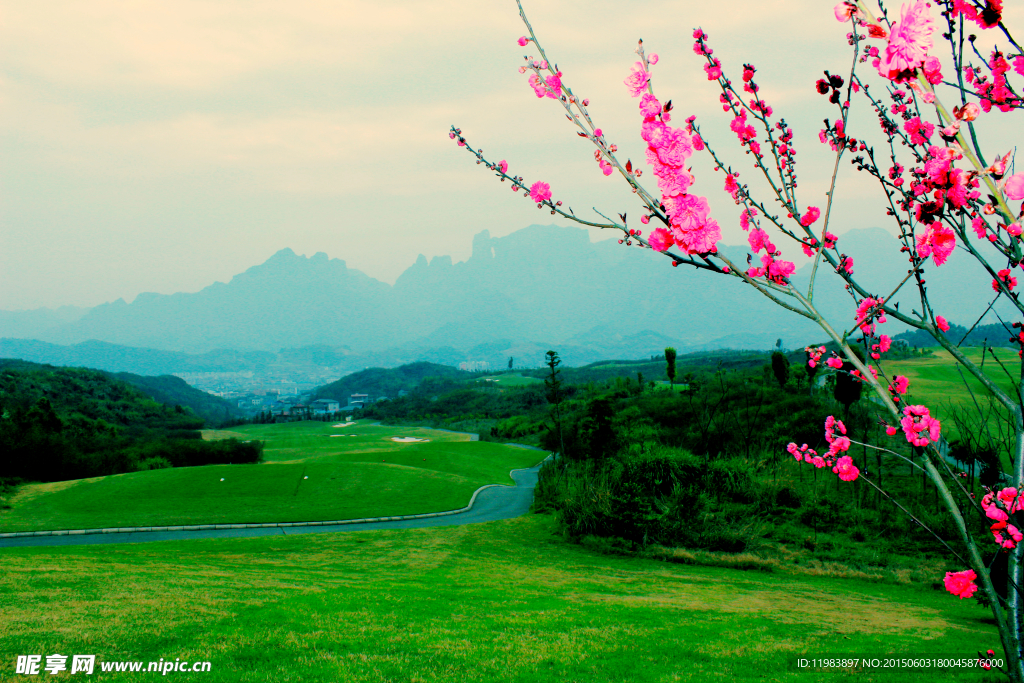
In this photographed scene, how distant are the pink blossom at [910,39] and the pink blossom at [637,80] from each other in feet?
2.63

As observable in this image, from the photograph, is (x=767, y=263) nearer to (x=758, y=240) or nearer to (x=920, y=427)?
(x=758, y=240)

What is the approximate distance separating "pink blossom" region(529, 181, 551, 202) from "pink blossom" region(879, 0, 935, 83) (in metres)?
1.41

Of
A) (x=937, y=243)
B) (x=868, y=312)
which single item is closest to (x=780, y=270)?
(x=868, y=312)

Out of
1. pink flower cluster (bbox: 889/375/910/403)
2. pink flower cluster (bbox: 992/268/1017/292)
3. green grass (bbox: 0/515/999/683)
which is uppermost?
pink flower cluster (bbox: 992/268/1017/292)

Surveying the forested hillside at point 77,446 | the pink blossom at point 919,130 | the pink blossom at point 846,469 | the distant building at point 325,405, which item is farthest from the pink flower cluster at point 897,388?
the distant building at point 325,405

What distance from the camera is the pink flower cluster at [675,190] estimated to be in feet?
6.63

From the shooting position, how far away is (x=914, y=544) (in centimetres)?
1548

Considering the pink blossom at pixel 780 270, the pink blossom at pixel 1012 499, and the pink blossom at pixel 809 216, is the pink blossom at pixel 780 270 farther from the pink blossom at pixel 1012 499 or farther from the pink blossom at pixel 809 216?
the pink blossom at pixel 1012 499

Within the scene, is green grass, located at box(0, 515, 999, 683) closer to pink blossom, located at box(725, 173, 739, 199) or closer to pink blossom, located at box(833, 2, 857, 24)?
pink blossom, located at box(725, 173, 739, 199)

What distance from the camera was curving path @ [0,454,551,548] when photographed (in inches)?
646

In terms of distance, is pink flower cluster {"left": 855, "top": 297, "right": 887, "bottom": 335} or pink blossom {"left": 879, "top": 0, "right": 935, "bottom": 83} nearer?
pink blossom {"left": 879, "top": 0, "right": 935, "bottom": 83}

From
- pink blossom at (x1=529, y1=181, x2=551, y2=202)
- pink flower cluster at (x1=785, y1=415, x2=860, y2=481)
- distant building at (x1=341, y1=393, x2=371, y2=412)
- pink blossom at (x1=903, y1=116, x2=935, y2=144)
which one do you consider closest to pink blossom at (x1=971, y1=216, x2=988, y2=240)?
pink blossom at (x1=903, y1=116, x2=935, y2=144)

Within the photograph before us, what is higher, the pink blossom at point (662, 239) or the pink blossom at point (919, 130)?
the pink blossom at point (919, 130)

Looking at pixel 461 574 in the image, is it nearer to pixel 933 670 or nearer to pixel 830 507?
pixel 933 670
